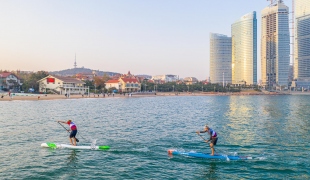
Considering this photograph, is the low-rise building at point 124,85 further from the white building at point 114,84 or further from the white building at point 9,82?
the white building at point 9,82

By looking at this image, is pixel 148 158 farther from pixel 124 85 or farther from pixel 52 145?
pixel 124 85

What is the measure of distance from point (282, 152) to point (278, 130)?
43.1ft

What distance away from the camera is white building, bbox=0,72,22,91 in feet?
408

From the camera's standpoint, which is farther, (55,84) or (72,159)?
(55,84)

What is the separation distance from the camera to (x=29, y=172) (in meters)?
17.0

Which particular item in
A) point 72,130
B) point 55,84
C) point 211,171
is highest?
point 55,84

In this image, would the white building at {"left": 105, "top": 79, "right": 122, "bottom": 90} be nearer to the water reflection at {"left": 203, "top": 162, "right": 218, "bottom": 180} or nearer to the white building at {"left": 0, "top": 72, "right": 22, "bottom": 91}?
the white building at {"left": 0, "top": 72, "right": 22, "bottom": 91}

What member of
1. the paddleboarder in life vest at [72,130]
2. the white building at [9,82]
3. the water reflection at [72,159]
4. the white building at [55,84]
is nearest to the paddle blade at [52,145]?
the paddleboarder in life vest at [72,130]

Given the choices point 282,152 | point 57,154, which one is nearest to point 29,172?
point 57,154

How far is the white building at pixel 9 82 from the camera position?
124 metres

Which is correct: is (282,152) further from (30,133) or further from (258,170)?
(30,133)

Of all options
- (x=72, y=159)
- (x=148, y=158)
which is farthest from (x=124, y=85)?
(x=148, y=158)

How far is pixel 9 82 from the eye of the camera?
126 m

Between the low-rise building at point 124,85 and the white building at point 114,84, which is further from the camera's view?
the low-rise building at point 124,85
